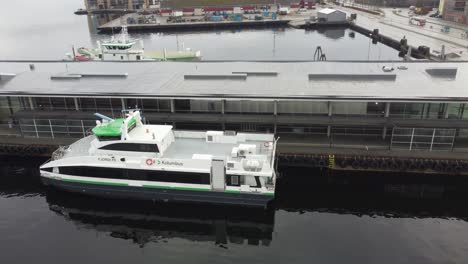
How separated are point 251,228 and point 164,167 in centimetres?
838

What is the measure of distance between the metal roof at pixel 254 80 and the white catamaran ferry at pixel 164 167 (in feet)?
22.6

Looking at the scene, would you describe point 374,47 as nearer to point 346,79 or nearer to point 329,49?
point 329,49

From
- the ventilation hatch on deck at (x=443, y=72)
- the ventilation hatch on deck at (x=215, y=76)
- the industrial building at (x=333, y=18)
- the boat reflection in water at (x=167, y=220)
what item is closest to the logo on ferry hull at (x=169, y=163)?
the boat reflection in water at (x=167, y=220)

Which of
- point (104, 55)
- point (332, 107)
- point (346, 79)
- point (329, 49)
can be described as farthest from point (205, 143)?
point (329, 49)

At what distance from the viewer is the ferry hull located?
28.7m

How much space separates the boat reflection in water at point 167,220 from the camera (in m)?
27.4

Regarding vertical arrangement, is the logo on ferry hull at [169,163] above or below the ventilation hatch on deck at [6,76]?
below

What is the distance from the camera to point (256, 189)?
2806cm

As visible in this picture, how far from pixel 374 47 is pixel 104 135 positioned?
89.1 m

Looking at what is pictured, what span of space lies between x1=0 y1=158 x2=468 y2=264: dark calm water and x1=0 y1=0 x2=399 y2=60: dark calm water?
208 feet

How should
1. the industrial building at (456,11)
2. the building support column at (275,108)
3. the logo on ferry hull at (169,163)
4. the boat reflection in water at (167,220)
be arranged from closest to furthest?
the boat reflection in water at (167,220), the logo on ferry hull at (169,163), the building support column at (275,108), the industrial building at (456,11)

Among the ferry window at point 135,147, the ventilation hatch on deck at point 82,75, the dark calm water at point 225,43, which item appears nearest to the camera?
the ferry window at point 135,147

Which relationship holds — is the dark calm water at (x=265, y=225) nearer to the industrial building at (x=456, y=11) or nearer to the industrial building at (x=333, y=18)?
the industrial building at (x=456, y=11)

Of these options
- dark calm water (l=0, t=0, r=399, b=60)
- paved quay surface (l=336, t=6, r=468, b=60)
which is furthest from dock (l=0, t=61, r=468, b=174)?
dark calm water (l=0, t=0, r=399, b=60)
